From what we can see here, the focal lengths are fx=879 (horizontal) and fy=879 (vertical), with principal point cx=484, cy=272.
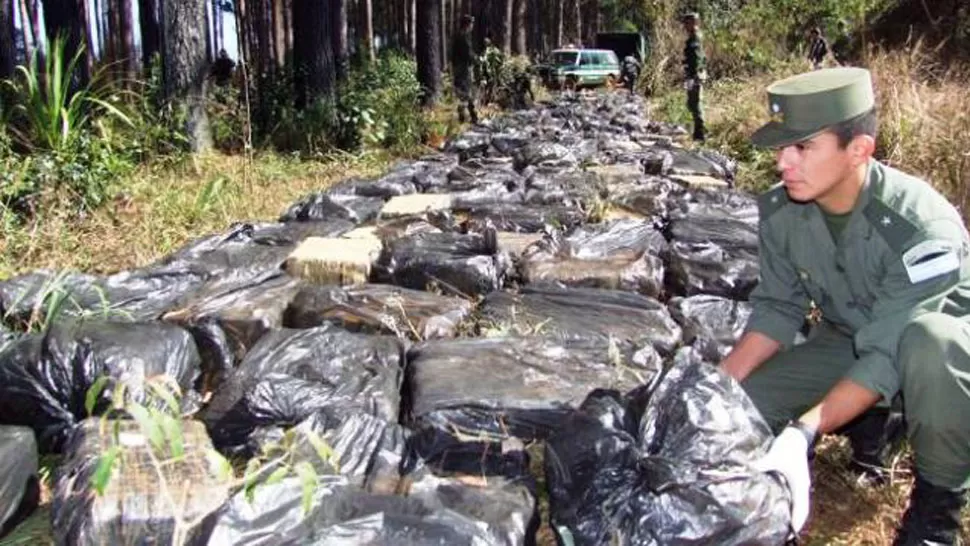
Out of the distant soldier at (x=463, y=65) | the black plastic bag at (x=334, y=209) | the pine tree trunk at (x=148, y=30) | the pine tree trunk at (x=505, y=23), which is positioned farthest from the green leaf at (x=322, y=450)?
the pine tree trunk at (x=505, y=23)

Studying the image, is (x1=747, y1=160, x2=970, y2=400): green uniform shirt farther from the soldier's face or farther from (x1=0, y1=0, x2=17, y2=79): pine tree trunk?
(x1=0, y1=0, x2=17, y2=79): pine tree trunk

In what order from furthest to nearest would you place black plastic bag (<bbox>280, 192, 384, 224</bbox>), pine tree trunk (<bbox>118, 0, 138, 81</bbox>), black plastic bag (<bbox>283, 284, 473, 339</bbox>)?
pine tree trunk (<bbox>118, 0, 138, 81</bbox>)
black plastic bag (<bbox>280, 192, 384, 224</bbox>)
black plastic bag (<bbox>283, 284, 473, 339</bbox>)

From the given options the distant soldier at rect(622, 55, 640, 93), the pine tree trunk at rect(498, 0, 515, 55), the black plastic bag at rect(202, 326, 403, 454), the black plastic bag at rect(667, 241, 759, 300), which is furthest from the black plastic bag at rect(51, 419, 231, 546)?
the pine tree trunk at rect(498, 0, 515, 55)

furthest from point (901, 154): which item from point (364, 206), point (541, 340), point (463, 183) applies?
point (541, 340)

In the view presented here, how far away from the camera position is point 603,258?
378 cm

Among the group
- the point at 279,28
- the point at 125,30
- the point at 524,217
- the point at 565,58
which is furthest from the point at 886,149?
the point at 565,58

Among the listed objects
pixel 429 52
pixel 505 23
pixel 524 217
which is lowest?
pixel 524 217

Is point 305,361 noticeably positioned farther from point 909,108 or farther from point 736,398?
point 909,108

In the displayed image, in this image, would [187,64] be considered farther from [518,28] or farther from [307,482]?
[518,28]

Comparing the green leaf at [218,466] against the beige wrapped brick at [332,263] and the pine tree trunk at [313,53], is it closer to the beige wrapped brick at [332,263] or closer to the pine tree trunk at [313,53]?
the beige wrapped brick at [332,263]

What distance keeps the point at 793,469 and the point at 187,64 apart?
6.47m

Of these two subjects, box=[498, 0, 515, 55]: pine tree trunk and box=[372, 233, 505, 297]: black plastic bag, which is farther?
box=[498, 0, 515, 55]: pine tree trunk

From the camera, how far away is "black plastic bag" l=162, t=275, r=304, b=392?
2922 millimetres

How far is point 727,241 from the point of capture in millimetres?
4121
